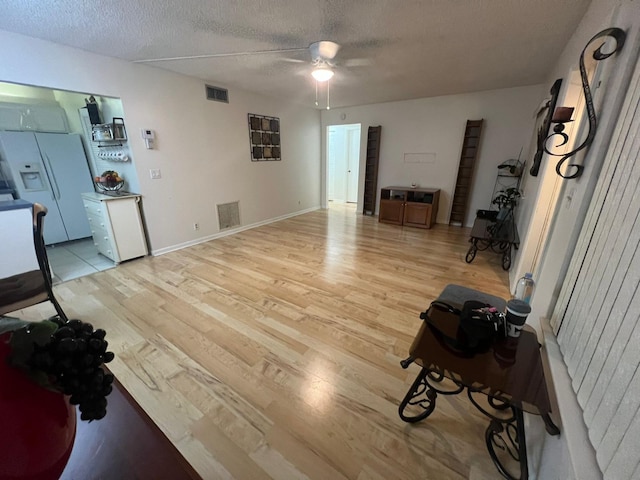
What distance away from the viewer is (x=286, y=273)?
308cm

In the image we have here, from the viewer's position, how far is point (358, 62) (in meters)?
2.99

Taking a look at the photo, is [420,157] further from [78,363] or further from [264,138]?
[78,363]

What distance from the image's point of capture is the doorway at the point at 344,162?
691cm

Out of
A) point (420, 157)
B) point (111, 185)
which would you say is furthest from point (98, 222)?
point (420, 157)

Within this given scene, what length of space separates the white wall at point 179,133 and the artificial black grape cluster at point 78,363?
3.45 meters

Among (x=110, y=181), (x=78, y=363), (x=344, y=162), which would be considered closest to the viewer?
(x=78, y=363)

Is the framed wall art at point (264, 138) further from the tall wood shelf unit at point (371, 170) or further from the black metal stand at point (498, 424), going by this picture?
the black metal stand at point (498, 424)

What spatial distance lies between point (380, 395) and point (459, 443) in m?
0.43

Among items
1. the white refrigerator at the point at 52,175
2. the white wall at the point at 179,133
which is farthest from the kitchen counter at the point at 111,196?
the white refrigerator at the point at 52,175

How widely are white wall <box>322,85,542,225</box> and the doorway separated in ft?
3.43

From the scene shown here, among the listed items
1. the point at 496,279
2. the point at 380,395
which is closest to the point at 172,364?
the point at 380,395

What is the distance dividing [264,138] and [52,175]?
3246 millimetres

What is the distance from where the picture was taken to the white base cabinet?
3.14 metres

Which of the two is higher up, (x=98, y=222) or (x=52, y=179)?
(x=52, y=179)
